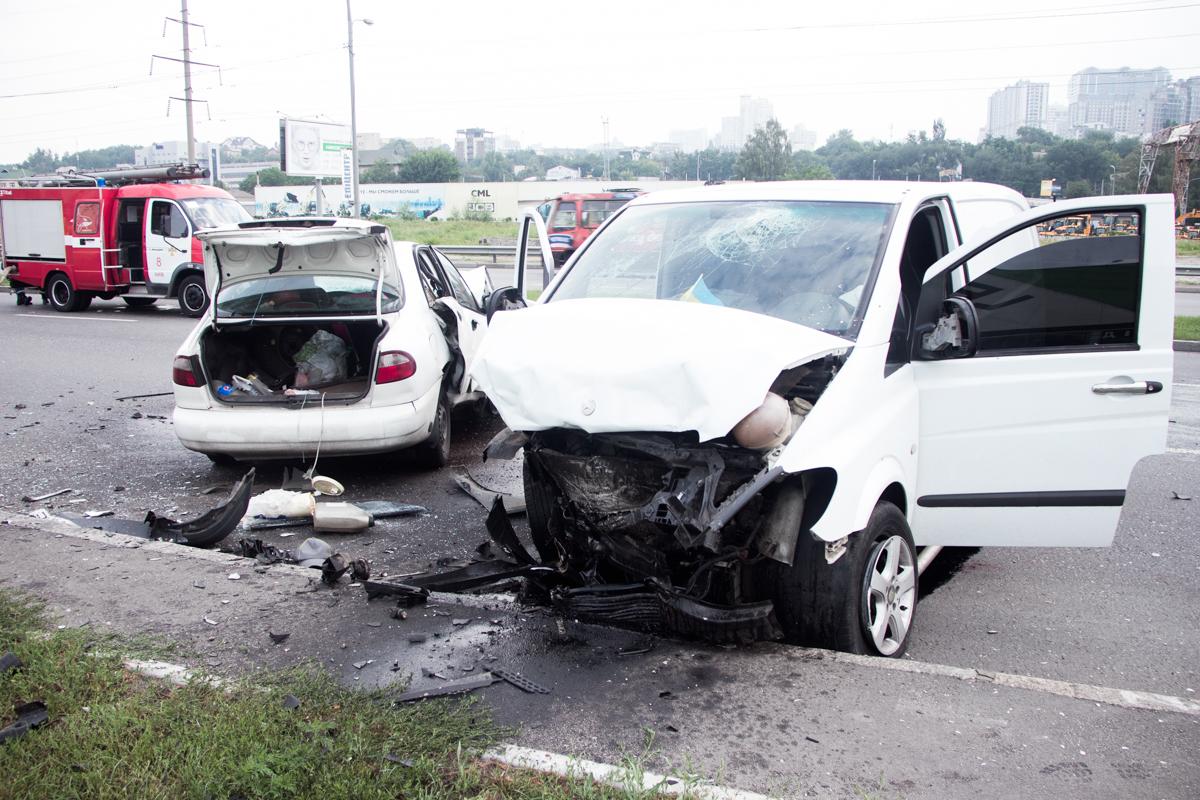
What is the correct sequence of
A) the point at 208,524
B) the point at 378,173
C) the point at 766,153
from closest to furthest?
the point at 208,524 < the point at 766,153 < the point at 378,173

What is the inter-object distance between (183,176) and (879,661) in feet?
63.2

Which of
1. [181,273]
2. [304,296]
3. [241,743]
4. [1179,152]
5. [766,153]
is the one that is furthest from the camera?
[766,153]

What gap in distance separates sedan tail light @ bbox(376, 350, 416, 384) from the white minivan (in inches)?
80.8

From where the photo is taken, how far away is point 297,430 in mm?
6637

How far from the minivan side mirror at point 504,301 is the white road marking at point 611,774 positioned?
276 cm

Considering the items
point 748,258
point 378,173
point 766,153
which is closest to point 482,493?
point 748,258

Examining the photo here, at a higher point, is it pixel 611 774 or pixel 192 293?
pixel 192 293

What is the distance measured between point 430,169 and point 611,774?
9516cm

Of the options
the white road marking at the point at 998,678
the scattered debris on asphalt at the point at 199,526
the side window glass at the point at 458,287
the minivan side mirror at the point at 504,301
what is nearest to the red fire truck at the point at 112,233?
the side window glass at the point at 458,287

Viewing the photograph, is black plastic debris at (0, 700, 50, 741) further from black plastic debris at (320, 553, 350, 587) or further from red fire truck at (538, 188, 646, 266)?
red fire truck at (538, 188, 646, 266)

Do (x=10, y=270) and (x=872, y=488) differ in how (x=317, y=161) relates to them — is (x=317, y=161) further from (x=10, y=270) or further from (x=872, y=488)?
(x=872, y=488)

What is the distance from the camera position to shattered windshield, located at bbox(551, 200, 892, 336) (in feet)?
14.0

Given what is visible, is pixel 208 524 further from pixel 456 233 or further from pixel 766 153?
pixel 766 153

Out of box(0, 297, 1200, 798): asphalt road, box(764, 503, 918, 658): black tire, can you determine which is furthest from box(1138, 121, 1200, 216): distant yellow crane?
box(764, 503, 918, 658): black tire
